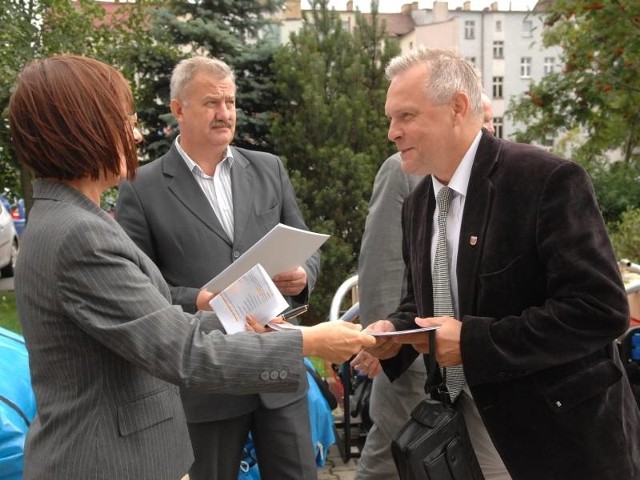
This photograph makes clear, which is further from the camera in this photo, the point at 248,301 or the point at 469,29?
the point at 469,29

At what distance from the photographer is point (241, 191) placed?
332cm

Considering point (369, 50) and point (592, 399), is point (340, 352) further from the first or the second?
point (369, 50)

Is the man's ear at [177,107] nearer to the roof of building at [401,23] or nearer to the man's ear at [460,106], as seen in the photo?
the man's ear at [460,106]

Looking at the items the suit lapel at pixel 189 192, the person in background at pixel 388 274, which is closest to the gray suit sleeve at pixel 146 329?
the suit lapel at pixel 189 192

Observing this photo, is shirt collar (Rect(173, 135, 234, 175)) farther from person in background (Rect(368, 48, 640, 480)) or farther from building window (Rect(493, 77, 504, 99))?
building window (Rect(493, 77, 504, 99))

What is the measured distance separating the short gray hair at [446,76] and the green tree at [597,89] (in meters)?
7.11

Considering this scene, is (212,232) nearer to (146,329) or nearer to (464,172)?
(464,172)

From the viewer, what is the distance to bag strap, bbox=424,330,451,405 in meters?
2.28

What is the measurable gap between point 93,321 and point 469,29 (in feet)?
210

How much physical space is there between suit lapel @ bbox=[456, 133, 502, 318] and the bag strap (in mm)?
147

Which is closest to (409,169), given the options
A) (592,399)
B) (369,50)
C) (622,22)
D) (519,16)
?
(592,399)

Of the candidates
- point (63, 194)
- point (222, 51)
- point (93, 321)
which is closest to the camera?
point (93, 321)

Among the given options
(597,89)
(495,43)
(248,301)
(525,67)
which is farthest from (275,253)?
(525,67)

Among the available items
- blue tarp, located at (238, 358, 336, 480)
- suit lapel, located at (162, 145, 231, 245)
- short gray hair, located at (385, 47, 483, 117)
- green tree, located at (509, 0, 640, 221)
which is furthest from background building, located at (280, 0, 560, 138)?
short gray hair, located at (385, 47, 483, 117)
